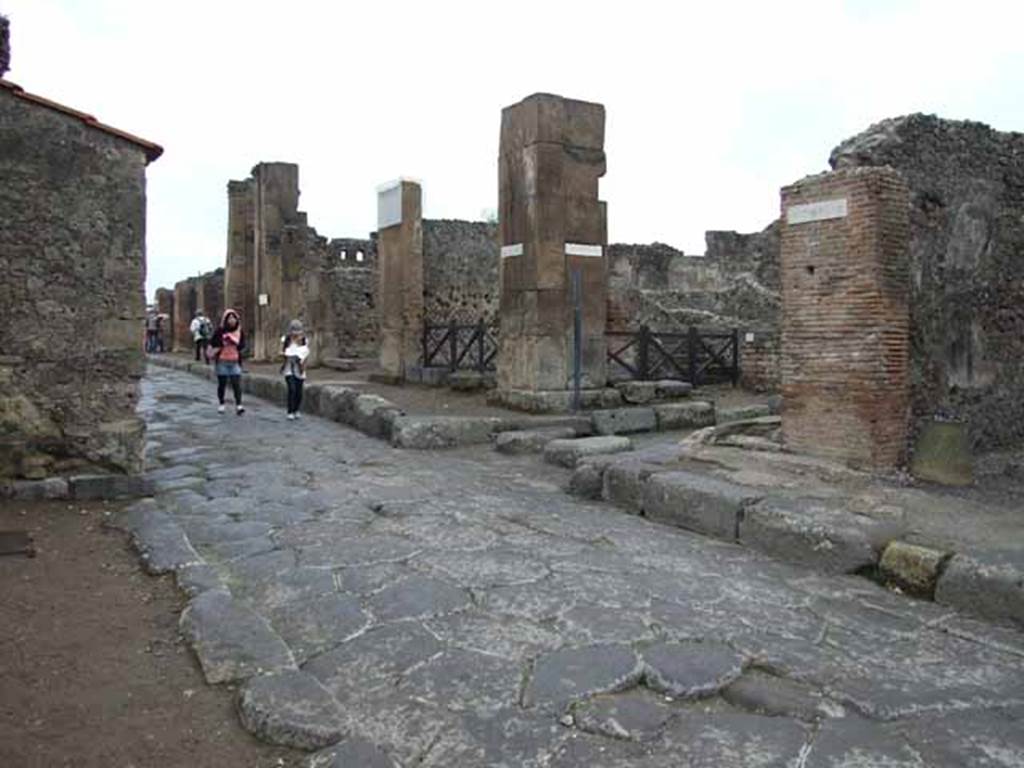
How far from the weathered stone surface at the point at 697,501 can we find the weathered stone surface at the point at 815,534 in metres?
0.12

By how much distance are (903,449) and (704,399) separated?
216 inches

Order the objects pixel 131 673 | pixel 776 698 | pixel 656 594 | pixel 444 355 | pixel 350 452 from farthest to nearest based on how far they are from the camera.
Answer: pixel 444 355 < pixel 350 452 < pixel 656 594 < pixel 131 673 < pixel 776 698

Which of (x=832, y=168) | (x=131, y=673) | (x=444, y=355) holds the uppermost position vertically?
(x=832, y=168)

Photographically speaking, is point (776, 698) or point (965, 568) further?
point (965, 568)

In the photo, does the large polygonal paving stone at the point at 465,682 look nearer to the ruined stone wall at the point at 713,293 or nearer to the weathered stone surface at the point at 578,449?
the weathered stone surface at the point at 578,449

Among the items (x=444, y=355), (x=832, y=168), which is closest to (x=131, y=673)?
(x=832, y=168)

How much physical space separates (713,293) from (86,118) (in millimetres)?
15892

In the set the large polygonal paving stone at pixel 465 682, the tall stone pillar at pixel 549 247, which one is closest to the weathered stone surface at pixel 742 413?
the tall stone pillar at pixel 549 247

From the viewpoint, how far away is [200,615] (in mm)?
3643

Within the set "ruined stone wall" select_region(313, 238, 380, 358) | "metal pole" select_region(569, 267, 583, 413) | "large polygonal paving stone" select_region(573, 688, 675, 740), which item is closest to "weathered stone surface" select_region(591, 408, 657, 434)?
"metal pole" select_region(569, 267, 583, 413)

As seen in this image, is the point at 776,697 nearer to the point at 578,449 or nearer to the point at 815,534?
the point at 815,534

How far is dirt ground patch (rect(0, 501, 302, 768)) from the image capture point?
8.50 ft

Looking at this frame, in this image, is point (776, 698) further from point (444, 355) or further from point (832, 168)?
point (444, 355)

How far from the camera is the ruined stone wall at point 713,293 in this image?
44.0ft
